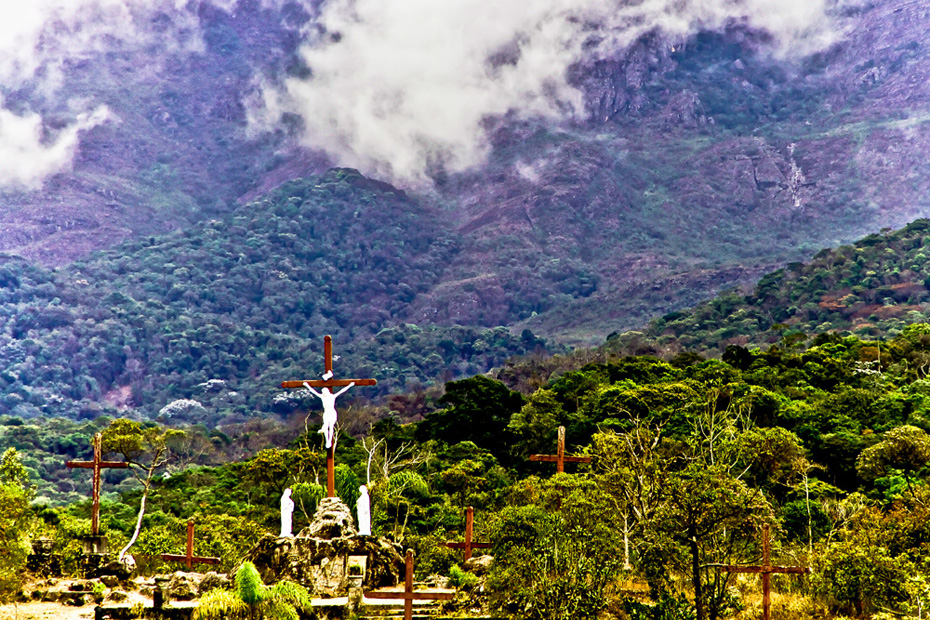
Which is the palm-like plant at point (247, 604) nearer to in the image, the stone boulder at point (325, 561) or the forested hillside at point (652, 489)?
the stone boulder at point (325, 561)

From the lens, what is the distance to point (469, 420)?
185 ft

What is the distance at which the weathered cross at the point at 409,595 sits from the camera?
18.8 meters

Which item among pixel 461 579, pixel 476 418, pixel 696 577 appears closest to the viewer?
pixel 696 577

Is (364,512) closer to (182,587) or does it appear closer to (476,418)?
(182,587)

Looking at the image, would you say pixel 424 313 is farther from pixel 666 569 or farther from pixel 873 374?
pixel 666 569

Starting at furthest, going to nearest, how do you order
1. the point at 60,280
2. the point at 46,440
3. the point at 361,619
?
the point at 60,280 < the point at 46,440 < the point at 361,619

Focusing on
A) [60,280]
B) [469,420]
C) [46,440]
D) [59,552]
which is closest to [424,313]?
[60,280]

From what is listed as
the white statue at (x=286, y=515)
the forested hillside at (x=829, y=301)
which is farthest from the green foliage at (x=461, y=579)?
the forested hillside at (x=829, y=301)

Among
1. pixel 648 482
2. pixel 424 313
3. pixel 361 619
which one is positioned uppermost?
pixel 424 313

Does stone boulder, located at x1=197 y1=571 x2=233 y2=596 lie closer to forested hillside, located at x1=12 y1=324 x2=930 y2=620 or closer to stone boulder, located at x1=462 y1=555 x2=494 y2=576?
forested hillside, located at x1=12 y1=324 x2=930 y2=620

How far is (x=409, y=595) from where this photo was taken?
62.1 ft

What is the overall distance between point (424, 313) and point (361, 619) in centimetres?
17085

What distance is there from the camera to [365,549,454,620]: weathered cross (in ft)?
61.6

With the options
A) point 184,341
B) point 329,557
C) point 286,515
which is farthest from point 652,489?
point 184,341
